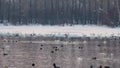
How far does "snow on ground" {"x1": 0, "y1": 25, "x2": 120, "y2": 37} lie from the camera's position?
4.32 meters

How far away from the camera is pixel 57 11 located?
452 cm

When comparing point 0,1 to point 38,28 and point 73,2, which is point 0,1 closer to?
point 38,28

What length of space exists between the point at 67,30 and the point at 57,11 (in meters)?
0.31

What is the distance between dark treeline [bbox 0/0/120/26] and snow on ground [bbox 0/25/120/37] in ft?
0.24

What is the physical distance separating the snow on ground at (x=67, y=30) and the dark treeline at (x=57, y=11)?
0.07 metres

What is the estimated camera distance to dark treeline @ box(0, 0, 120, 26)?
4.48 m

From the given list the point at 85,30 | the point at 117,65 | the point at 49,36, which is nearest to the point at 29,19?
the point at 49,36

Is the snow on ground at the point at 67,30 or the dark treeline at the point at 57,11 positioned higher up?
the dark treeline at the point at 57,11

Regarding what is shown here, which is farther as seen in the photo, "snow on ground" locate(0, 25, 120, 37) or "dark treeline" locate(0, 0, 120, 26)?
"dark treeline" locate(0, 0, 120, 26)

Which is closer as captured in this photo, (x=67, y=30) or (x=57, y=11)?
(x=67, y=30)

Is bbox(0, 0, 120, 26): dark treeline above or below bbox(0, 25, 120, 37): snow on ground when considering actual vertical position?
above

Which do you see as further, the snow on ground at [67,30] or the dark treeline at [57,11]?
the dark treeline at [57,11]

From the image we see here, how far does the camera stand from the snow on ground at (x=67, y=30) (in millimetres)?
4324

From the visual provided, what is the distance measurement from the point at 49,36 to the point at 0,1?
30.8 inches
